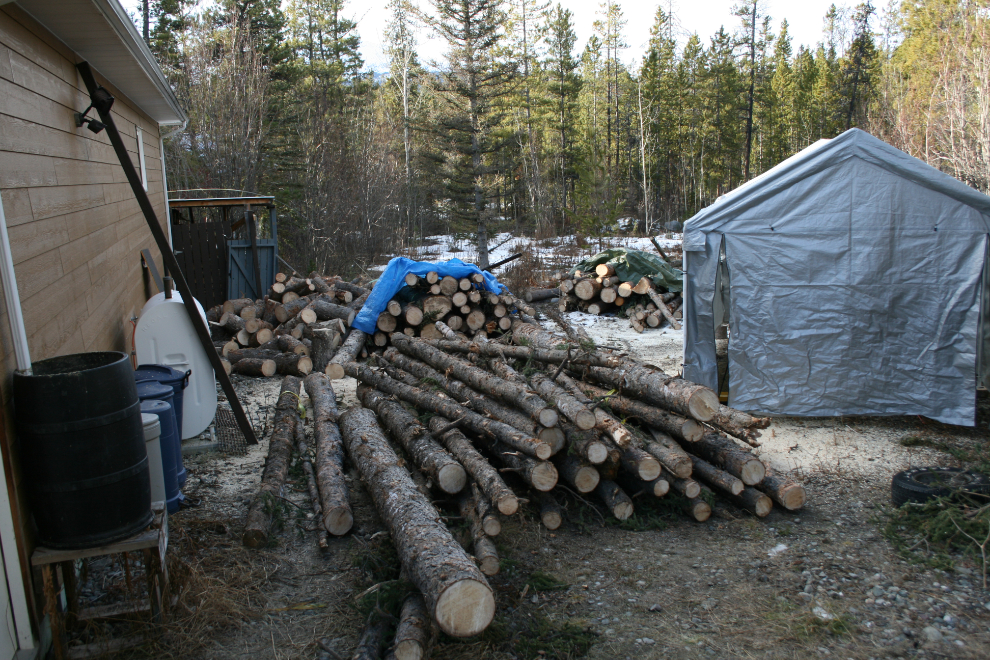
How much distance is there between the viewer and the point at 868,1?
114 ft

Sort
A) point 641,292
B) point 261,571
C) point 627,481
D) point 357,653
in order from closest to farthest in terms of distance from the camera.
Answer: point 357,653 → point 261,571 → point 627,481 → point 641,292

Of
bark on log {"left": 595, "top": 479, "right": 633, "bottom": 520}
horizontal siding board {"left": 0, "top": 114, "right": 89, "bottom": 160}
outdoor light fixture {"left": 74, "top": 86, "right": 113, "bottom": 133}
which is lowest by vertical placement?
bark on log {"left": 595, "top": 479, "right": 633, "bottom": 520}

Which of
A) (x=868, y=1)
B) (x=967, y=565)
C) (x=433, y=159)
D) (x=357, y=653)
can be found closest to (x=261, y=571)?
(x=357, y=653)

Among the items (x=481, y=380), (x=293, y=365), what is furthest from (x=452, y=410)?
(x=293, y=365)

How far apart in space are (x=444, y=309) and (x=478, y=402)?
4.48 meters

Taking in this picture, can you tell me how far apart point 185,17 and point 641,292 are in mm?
18731

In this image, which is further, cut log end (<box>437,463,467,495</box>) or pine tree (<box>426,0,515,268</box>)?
pine tree (<box>426,0,515,268</box>)

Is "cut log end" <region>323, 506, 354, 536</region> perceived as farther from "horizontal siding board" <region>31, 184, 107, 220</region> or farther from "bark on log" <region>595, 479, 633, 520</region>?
"horizontal siding board" <region>31, 184, 107, 220</region>

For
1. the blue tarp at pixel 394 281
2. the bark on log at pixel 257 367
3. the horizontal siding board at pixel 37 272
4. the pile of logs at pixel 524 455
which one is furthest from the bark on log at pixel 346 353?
the horizontal siding board at pixel 37 272

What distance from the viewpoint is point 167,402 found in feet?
14.1

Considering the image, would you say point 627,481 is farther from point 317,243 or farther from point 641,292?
point 317,243

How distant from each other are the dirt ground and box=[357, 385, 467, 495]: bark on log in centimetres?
51

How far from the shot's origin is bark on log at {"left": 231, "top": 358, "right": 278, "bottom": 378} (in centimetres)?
832

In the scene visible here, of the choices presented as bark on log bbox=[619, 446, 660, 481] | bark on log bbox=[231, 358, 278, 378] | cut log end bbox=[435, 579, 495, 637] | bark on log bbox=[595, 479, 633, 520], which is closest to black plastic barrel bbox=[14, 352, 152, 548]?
cut log end bbox=[435, 579, 495, 637]
